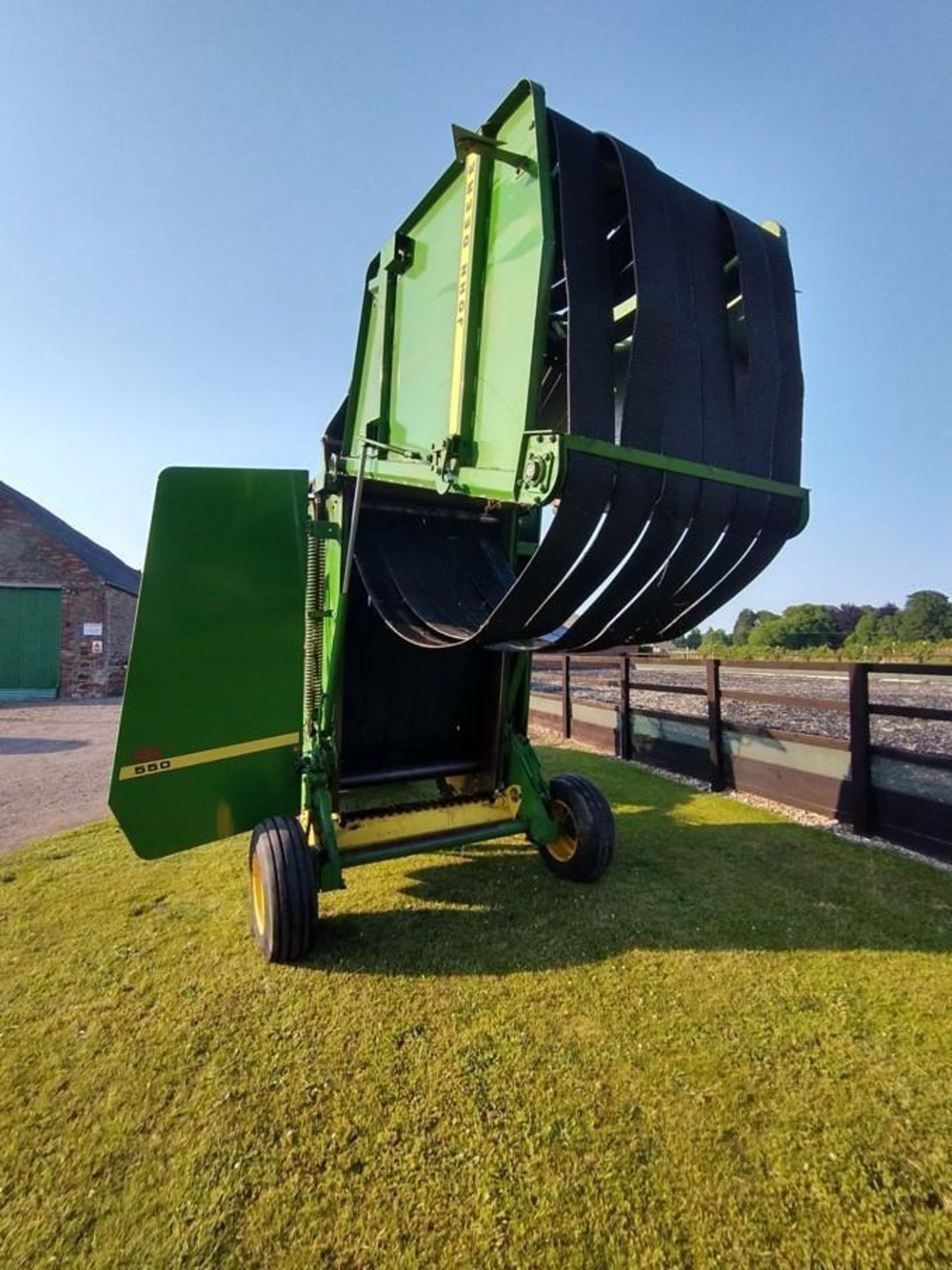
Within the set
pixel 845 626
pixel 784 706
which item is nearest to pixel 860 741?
pixel 784 706

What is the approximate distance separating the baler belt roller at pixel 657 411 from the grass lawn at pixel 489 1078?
5.59 feet

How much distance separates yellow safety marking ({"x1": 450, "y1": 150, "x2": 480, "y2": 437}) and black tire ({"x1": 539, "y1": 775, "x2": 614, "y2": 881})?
2702mm

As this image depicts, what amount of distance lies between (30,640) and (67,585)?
194cm

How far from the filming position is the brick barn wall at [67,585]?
18500 mm

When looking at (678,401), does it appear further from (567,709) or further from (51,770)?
(51,770)

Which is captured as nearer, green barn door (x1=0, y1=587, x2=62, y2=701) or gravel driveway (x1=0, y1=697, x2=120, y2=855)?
gravel driveway (x1=0, y1=697, x2=120, y2=855)

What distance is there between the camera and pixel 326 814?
3602 millimetres

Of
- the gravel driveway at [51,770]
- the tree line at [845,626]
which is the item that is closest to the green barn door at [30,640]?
the gravel driveway at [51,770]

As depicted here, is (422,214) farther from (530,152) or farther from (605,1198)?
(605,1198)

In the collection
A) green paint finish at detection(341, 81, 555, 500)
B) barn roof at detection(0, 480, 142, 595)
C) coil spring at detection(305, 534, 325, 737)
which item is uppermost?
barn roof at detection(0, 480, 142, 595)

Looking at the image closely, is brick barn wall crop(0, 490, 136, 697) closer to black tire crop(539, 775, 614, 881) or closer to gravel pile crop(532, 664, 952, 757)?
gravel pile crop(532, 664, 952, 757)

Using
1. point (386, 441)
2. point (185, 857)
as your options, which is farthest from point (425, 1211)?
point (185, 857)

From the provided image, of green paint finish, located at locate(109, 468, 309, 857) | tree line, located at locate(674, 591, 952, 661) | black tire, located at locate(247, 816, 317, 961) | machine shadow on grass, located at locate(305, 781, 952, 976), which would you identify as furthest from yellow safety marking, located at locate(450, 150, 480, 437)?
tree line, located at locate(674, 591, 952, 661)

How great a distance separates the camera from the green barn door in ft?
59.7
